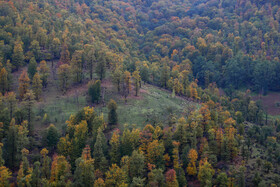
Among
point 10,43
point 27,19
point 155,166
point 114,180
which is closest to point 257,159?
point 155,166

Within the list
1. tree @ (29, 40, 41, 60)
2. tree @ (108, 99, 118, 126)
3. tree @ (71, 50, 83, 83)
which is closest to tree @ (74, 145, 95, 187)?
tree @ (108, 99, 118, 126)

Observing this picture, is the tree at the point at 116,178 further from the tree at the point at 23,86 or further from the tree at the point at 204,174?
the tree at the point at 23,86

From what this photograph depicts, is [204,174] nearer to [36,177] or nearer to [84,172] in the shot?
[84,172]

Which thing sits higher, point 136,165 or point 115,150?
point 115,150

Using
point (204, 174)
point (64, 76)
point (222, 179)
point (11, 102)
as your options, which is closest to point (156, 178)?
point (204, 174)

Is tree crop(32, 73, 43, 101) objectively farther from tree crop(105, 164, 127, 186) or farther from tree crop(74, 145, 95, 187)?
tree crop(105, 164, 127, 186)

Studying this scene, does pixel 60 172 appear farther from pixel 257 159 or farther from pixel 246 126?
pixel 246 126
